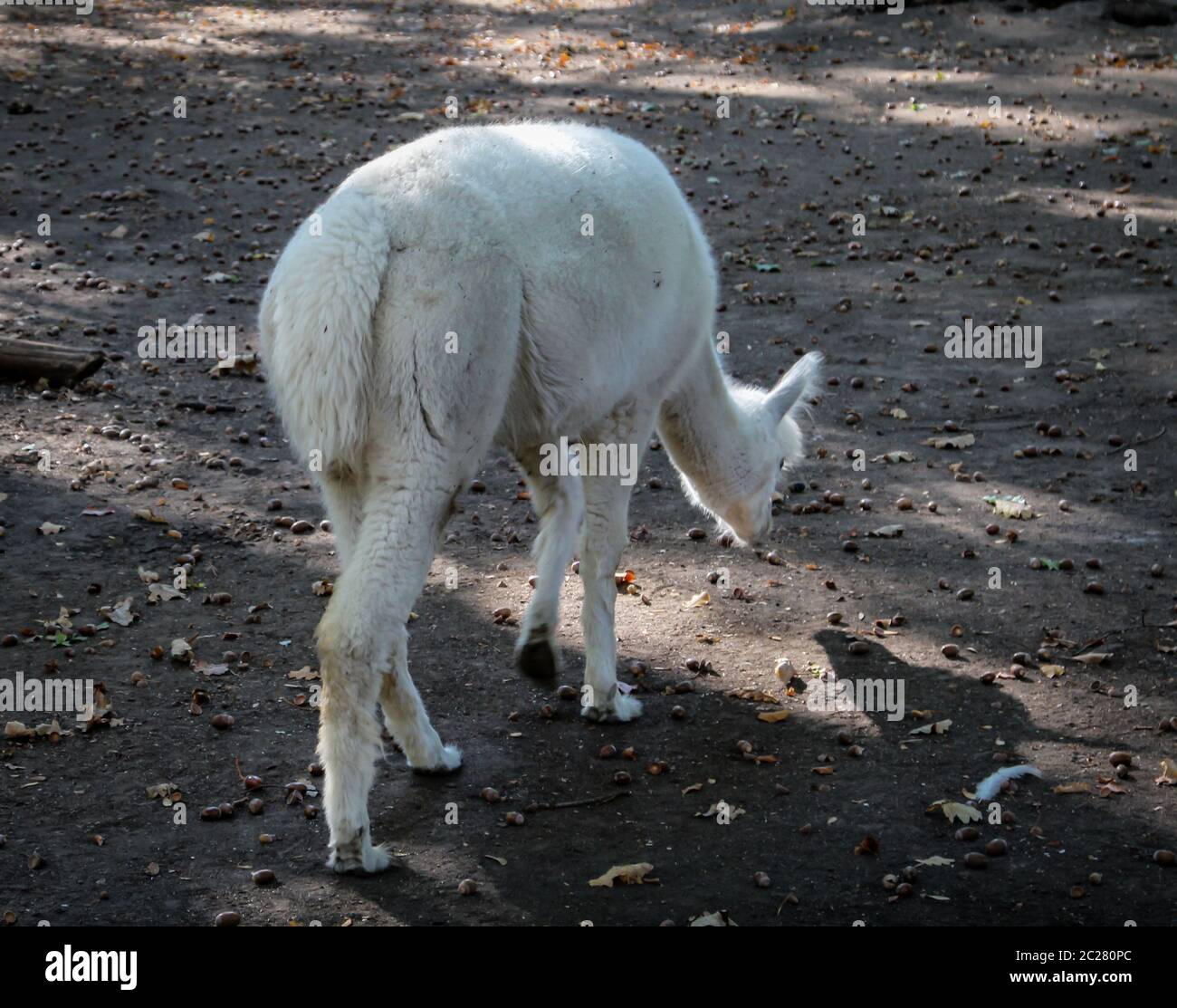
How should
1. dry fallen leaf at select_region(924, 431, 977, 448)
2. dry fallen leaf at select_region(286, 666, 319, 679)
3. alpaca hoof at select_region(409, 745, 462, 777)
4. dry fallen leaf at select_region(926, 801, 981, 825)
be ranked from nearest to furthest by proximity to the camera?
dry fallen leaf at select_region(926, 801, 981, 825)
alpaca hoof at select_region(409, 745, 462, 777)
dry fallen leaf at select_region(286, 666, 319, 679)
dry fallen leaf at select_region(924, 431, 977, 448)

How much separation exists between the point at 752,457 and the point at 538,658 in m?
1.88

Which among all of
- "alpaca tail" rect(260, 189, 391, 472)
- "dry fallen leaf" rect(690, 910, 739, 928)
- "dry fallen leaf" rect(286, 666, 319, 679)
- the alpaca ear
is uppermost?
"alpaca tail" rect(260, 189, 391, 472)

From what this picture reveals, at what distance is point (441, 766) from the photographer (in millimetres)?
5605

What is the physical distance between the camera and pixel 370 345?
186 inches

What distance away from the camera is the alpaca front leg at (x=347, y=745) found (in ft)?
14.9

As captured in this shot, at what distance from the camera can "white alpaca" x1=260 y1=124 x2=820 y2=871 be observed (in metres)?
4.65

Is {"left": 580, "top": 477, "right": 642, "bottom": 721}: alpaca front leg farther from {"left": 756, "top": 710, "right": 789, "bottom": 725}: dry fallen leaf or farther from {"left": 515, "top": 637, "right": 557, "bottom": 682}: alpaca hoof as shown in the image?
{"left": 756, "top": 710, "right": 789, "bottom": 725}: dry fallen leaf

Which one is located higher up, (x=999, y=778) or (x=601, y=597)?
(x=601, y=597)

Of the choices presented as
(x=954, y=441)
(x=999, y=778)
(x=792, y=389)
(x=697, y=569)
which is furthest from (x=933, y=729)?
(x=954, y=441)

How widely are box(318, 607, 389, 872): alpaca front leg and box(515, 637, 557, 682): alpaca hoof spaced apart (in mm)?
1228

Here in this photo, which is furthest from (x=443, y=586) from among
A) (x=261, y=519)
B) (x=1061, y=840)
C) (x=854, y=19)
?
(x=854, y=19)

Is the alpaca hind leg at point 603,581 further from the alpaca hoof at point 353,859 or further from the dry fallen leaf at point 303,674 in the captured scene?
the alpaca hoof at point 353,859

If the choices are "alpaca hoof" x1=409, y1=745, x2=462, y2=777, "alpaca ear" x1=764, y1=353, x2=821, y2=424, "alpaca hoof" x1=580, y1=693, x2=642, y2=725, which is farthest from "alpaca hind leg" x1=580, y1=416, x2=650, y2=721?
"alpaca ear" x1=764, y1=353, x2=821, y2=424

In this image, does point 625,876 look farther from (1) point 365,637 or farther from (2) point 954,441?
(2) point 954,441
